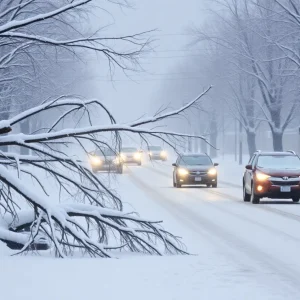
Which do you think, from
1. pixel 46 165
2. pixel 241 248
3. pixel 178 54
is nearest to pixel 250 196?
pixel 241 248

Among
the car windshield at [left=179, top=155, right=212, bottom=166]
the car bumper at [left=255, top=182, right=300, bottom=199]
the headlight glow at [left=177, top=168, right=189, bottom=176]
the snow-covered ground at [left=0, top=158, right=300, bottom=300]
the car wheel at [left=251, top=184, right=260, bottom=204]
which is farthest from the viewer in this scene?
the car windshield at [left=179, top=155, right=212, bottom=166]

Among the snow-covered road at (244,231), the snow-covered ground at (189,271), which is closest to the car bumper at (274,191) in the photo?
the snow-covered road at (244,231)

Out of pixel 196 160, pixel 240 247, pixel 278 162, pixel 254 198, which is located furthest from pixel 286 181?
pixel 196 160

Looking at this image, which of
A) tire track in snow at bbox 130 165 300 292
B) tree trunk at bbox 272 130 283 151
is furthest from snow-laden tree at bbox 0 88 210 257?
tree trunk at bbox 272 130 283 151

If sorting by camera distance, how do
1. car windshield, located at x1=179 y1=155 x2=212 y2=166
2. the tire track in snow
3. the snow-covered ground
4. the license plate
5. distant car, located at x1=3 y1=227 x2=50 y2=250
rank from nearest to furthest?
the snow-covered ground, the tire track in snow, distant car, located at x1=3 y1=227 x2=50 y2=250, the license plate, car windshield, located at x1=179 y1=155 x2=212 y2=166

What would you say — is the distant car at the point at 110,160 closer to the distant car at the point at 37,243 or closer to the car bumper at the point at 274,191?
the distant car at the point at 37,243

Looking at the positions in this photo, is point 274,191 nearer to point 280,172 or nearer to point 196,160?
point 280,172

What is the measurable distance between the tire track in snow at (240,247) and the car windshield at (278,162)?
3216 mm

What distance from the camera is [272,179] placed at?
29281 mm

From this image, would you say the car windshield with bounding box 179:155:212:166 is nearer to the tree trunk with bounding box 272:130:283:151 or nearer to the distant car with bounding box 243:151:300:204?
the distant car with bounding box 243:151:300:204

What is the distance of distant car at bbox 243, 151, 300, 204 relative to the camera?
29297 mm

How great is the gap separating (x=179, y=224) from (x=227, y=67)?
45930 mm

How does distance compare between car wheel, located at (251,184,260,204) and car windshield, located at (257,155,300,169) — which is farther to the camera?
car windshield, located at (257,155,300,169)

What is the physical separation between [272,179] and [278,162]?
131cm
